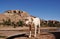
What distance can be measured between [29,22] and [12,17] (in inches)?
4184

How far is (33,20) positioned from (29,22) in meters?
0.58

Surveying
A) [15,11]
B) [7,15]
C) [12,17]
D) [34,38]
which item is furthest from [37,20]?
[15,11]

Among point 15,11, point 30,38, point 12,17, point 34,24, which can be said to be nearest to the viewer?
point 30,38

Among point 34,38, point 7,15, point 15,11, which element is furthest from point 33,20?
point 15,11

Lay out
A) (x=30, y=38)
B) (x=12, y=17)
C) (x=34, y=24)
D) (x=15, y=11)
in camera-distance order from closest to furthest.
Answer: (x=30, y=38) < (x=34, y=24) < (x=12, y=17) < (x=15, y=11)

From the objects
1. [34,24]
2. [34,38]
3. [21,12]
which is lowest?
[34,38]

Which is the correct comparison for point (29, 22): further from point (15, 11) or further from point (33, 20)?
point (15, 11)

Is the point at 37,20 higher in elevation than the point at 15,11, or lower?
lower

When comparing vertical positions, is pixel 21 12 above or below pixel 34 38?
above

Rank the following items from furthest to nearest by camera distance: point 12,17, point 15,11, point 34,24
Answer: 1. point 15,11
2. point 12,17
3. point 34,24

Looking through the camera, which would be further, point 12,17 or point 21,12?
point 21,12

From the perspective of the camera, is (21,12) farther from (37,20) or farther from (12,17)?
(37,20)

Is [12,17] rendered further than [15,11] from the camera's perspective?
No

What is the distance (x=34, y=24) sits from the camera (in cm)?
1992
